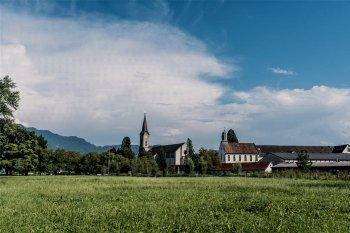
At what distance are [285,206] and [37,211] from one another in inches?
515

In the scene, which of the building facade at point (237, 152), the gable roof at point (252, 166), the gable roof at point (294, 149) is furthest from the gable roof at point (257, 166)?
the gable roof at point (294, 149)

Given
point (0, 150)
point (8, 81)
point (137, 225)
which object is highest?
point (8, 81)

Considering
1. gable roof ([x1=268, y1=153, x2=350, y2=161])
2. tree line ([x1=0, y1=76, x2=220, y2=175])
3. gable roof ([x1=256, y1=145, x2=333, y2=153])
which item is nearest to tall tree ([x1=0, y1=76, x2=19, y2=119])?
tree line ([x1=0, y1=76, x2=220, y2=175])

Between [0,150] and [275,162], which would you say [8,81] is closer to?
[0,150]

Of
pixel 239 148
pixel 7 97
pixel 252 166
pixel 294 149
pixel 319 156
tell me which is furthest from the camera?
pixel 294 149

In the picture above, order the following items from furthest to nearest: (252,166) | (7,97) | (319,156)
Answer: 1. (319,156)
2. (252,166)
3. (7,97)

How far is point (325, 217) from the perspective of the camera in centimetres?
2078

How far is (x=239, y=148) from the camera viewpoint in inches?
7554

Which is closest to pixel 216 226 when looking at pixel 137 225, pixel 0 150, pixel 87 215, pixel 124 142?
pixel 137 225

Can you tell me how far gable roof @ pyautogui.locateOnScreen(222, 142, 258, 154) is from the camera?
190 metres

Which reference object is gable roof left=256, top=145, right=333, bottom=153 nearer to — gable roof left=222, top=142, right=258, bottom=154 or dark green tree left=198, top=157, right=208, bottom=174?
gable roof left=222, top=142, right=258, bottom=154

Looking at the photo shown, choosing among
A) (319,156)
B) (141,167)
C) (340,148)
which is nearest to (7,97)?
(141,167)

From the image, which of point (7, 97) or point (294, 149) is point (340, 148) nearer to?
point (294, 149)

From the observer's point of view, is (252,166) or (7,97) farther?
(252,166)
